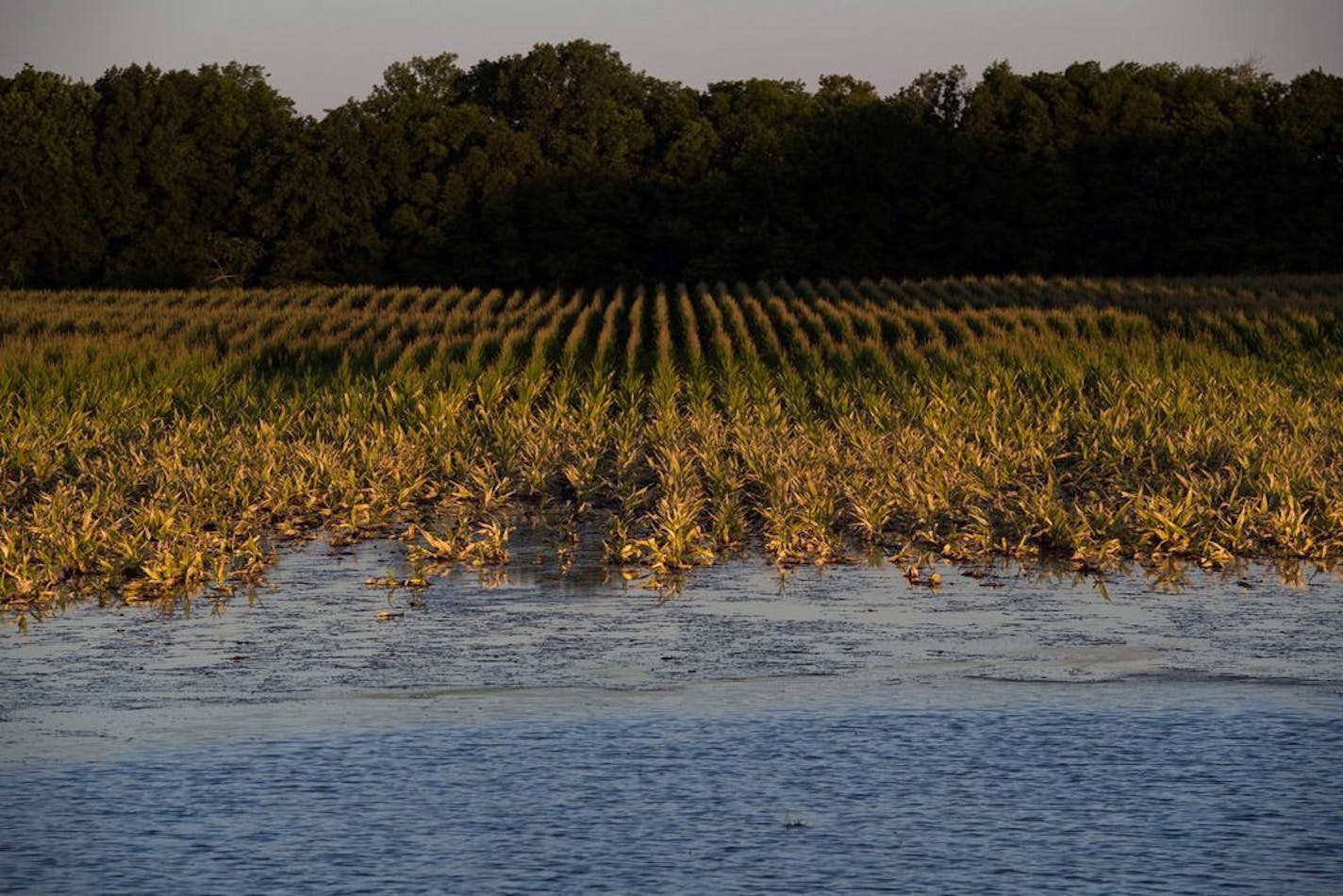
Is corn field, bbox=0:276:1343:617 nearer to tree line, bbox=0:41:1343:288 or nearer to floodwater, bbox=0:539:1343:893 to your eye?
floodwater, bbox=0:539:1343:893

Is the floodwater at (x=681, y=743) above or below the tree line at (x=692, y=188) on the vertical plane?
below

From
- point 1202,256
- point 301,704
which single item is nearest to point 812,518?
point 301,704

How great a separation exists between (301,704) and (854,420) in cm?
1388

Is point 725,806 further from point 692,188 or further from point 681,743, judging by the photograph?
point 692,188

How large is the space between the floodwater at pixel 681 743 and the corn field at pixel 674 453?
1808mm

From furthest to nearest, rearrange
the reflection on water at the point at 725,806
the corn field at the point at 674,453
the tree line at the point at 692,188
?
the tree line at the point at 692,188 → the corn field at the point at 674,453 → the reflection on water at the point at 725,806

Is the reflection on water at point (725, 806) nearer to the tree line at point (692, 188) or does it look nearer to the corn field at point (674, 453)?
the corn field at point (674, 453)

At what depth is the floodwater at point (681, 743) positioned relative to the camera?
246 inches

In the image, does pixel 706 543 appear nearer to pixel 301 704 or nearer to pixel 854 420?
pixel 301 704

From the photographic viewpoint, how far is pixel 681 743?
7.83 m

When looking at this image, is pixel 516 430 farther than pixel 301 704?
Yes

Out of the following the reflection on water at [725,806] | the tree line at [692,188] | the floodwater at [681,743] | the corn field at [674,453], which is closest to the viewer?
the reflection on water at [725,806]

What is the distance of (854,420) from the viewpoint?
22.0m

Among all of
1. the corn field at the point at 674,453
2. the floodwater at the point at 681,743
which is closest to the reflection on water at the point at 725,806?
the floodwater at the point at 681,743
